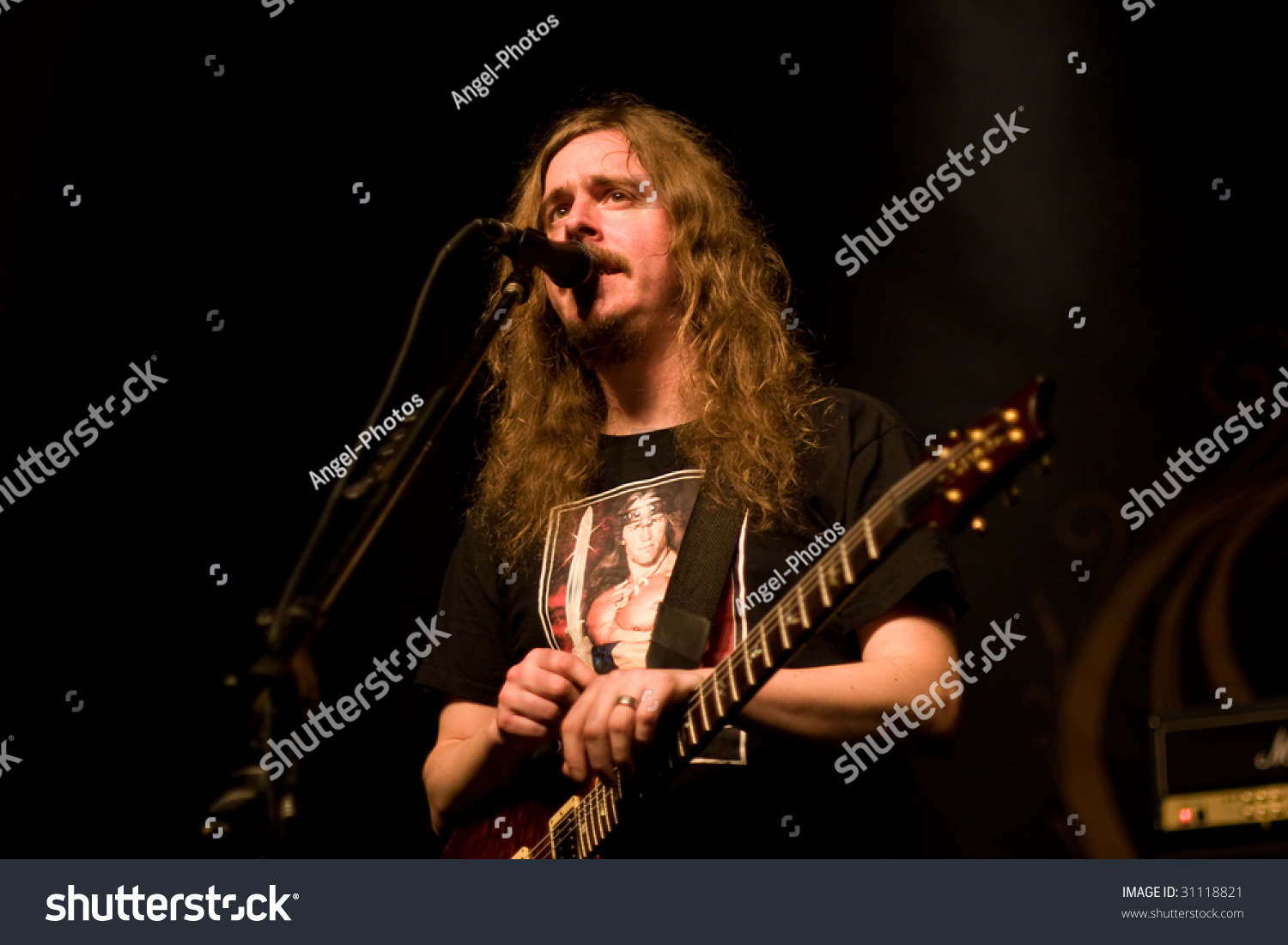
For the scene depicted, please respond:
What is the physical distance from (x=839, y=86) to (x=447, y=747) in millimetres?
1861

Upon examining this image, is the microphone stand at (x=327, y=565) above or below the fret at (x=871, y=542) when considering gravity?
above

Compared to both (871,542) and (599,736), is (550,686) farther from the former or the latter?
(871,542)

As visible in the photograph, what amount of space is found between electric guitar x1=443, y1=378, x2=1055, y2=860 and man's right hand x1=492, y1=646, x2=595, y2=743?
12cm

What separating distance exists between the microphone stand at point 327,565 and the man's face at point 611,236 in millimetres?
508

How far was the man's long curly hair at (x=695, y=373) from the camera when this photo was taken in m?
1.89

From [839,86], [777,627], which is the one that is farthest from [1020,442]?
[839,86]

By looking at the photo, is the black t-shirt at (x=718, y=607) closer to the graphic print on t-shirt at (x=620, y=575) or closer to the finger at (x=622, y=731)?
the graphic print on t-shirt at (x=620, y=575)

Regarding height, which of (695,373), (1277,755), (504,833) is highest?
(695,373)

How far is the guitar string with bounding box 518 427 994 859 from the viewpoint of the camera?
131 cm

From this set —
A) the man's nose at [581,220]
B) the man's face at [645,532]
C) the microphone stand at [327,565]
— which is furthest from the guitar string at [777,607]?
the man's nose at [581,220]

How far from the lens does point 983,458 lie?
1258 mm

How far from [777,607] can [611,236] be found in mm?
888

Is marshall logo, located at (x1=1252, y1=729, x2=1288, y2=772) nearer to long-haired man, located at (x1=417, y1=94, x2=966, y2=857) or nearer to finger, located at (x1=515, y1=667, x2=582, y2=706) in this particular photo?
long-haired man, located at (x1=417, y1=94, x2=966, y2=857)

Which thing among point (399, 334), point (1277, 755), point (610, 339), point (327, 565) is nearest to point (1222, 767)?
point (1277, 755)
